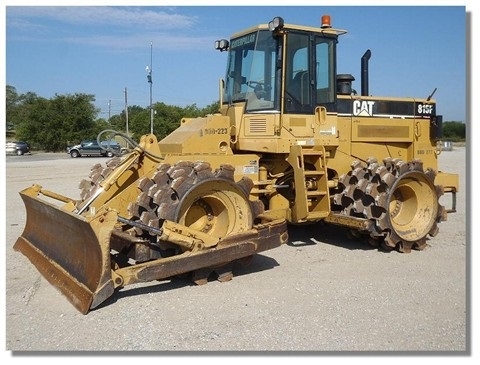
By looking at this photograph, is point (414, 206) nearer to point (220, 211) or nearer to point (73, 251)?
point (220, 211)

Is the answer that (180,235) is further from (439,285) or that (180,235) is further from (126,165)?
(439,285)

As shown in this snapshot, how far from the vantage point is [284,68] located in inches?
273

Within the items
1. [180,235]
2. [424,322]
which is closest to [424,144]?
[424,322]

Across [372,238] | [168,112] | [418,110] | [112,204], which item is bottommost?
[372,238]

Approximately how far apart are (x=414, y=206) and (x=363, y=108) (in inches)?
69.7

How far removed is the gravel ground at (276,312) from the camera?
428 centimetres

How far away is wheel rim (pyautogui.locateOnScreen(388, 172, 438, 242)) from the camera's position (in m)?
7.68

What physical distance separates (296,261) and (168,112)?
3592 cm

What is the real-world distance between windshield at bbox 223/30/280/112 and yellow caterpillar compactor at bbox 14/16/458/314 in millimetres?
16

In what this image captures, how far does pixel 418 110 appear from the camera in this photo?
28.1ft

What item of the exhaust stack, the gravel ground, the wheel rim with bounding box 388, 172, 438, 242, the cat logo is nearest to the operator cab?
the cat logo

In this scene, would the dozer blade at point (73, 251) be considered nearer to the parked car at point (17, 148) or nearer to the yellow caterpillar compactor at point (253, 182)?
the yellow caterpillar compactor at point (253, 182)

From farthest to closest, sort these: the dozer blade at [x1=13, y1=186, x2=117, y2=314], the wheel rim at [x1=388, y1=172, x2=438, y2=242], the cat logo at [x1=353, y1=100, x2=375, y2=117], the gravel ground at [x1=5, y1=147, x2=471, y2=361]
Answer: the cat logo at [x1=353, y1=100, x2=375, y2=117] → the wheel rim at [x1=388, y1=172, x2=438, y2=242] → the dozer blade at [x1=13, y1=186, x2=117, y2=314] → the gravel ground at [x1=5, y1=147, x2=471, y2=361]

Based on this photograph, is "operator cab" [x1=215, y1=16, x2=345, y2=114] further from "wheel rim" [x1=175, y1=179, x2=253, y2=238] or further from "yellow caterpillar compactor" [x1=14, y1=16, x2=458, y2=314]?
"wheel rim" [x1=175, y1=179, x2=253, y2=238]
